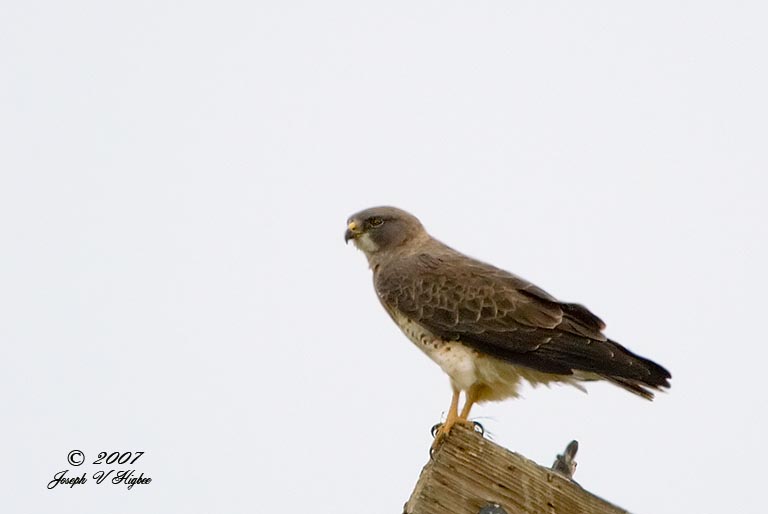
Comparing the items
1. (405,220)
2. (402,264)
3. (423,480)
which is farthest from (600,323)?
(423,480)

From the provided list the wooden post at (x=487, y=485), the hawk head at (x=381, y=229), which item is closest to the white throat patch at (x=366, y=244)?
the hawk head at (x=381, y=229)

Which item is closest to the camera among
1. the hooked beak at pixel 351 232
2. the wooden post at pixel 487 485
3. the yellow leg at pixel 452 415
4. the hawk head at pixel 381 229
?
the wooden post at pixel 487 485

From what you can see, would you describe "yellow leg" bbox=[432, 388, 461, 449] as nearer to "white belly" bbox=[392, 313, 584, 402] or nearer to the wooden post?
"white belly" bbox=[392, 313, 584, 402]

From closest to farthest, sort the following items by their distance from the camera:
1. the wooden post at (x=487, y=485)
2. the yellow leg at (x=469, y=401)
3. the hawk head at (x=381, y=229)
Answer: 1. the wooden post at (x=487, y=485)
2. the yellow leg at (x=469, y=401)
3. the hawk head at (x=381, y=229)

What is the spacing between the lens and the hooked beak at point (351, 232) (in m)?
8.27

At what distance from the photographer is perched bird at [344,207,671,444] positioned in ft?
19.2

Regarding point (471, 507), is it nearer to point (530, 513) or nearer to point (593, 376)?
point (530, 513)

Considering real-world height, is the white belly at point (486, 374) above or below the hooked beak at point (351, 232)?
below

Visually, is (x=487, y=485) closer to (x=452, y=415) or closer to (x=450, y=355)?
(x=452, y=415)

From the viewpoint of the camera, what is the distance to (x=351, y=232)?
27.2 feet

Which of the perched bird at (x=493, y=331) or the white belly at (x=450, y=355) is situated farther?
the white belly at (x=450, y=355)

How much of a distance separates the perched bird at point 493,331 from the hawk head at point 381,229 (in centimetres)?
53

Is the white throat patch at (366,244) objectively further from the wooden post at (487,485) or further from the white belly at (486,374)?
the wooden post at (487,485)

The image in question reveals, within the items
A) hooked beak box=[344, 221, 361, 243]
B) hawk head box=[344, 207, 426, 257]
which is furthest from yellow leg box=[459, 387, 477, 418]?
hooked beak box=[344, 221, 361, 243]
